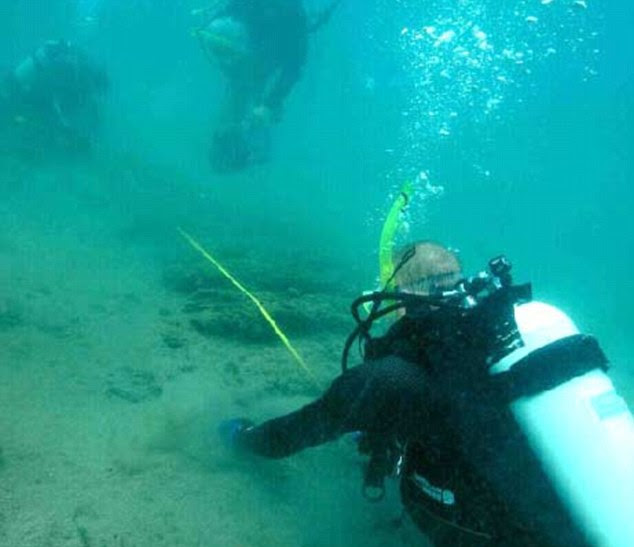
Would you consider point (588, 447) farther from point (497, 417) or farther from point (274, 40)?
point (274, 40)

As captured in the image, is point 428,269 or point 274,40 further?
point 274,40

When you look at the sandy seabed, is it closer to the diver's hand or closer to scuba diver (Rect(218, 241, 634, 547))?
the diver's hand

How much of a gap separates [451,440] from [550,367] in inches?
21.2

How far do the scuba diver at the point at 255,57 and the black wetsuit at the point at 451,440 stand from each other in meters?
11.3

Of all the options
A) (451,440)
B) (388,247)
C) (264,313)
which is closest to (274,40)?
(264,313)

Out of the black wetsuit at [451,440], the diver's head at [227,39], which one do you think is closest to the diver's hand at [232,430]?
the black wetsuit at [451,440]

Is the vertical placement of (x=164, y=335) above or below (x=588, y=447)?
below

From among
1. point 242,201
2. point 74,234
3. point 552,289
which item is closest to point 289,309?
point 74,234

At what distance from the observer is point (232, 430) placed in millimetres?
3783

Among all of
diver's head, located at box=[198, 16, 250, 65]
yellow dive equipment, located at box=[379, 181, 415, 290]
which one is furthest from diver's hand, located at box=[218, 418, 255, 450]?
diver's head, located at box=[198, 16, 250, 65]

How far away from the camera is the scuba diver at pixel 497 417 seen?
220 centimetres

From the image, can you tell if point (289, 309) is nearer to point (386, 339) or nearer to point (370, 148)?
point (386, 339)

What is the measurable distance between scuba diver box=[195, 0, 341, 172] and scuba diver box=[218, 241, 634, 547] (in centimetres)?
1135

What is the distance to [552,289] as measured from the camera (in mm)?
31250
